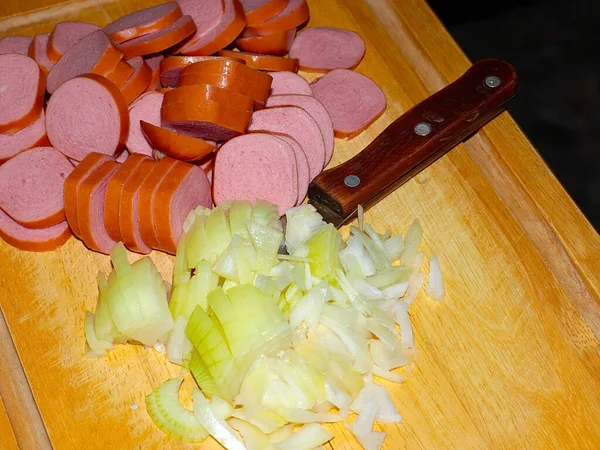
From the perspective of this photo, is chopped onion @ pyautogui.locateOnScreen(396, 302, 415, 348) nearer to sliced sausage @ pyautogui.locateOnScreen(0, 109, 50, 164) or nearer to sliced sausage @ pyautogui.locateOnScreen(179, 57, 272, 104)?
sliced sausage @ pyautogui.locateOnScreen(179, 57, 272, 104)

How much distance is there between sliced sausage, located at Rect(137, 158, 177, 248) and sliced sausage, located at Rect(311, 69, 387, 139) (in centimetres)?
74

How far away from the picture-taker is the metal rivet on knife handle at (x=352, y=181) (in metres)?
2.65

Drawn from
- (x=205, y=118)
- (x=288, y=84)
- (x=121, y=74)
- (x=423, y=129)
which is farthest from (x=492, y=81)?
(x=121, y=74)

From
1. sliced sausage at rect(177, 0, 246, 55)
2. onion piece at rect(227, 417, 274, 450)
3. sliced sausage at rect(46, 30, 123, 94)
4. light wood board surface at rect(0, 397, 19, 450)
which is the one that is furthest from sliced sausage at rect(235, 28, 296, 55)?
light wood board surface at rect(0, 397, 19, 450)

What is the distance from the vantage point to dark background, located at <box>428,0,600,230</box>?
3.94 m

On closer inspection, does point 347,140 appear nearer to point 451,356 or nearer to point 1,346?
point 451,356

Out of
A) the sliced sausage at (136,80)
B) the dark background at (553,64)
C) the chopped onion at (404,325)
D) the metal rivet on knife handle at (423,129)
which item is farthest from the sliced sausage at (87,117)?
the dark background at (553,64)

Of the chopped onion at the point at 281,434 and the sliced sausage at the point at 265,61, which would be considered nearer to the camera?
the chopped onion at the point at 281,434

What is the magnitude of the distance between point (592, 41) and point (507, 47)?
54cm

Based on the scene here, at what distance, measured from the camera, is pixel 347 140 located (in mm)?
3016

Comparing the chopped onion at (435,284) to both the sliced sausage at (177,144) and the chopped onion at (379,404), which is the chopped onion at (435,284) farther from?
the sliced sausage at (177,144)

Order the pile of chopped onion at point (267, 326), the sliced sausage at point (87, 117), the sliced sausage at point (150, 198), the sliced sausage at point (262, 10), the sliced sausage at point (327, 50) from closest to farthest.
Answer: the pile of chopped onion at point (267, 326)
the sliced sausage at point (150, 198)
the sliced sausage at point (87, 117)
the sliced sausage at point (262, 10)
the sliced sausage at point (327, 50)

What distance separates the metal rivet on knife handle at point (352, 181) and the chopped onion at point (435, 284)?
A: 1.37 feet

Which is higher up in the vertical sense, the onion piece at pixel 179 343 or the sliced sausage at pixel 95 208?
the sliced sausage at pixel 95 208
